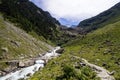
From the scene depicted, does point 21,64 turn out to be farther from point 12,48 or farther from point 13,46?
point 13,46

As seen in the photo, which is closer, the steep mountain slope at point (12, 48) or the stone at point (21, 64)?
the stone at point (21, 64)

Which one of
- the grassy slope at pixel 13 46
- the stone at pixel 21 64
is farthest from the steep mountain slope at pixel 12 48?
the stone at pixel 21 64

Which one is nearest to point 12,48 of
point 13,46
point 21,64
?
point 13,46

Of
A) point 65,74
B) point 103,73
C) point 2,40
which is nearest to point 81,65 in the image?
point 103,73

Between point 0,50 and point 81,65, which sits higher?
point 0,50

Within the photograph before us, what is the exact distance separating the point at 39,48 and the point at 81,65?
8173 centimetres

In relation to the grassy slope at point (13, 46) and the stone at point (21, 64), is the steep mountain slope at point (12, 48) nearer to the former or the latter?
the grassy slope at point (13, 46)

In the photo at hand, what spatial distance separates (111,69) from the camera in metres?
108

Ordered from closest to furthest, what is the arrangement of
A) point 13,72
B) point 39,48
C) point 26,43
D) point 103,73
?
point 103,73 → point 13,72 → point 26,43 → point 39,48

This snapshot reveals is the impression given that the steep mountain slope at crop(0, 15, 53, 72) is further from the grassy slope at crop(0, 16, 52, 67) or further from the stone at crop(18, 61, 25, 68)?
the stone at crop(18, 61, 25, 68)

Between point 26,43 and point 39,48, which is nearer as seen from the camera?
point 26,43

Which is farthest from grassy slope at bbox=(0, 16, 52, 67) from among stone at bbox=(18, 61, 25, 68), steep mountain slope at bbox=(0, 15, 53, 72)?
stone at bbox=(18, 61, 25, 68)

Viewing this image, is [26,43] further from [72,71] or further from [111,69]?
[72,71]

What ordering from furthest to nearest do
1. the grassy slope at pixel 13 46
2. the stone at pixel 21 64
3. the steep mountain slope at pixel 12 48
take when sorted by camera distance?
the grassy slope at pixel 13 46, the steep mountain slope at pixel 12 48, the stone at pixel 21 64
